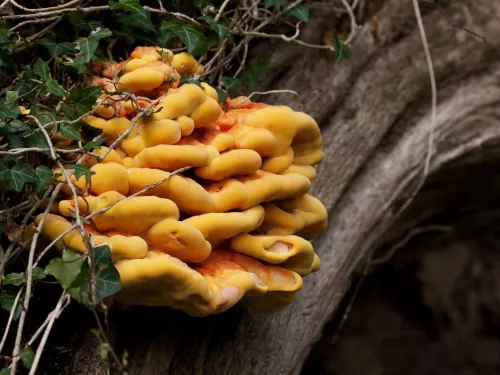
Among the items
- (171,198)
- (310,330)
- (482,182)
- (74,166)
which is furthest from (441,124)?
(74,166)

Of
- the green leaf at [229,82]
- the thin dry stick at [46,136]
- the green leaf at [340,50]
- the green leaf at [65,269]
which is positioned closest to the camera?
the green leaf at [65,269]

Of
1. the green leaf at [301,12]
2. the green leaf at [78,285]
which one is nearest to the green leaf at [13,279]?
the green leaf at [78,285]

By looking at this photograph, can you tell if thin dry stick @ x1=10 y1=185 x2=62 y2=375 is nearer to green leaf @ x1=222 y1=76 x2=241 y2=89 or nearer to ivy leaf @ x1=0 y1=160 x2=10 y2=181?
ivy leaf @ x1=0 y1=160 x2=10 y2=181

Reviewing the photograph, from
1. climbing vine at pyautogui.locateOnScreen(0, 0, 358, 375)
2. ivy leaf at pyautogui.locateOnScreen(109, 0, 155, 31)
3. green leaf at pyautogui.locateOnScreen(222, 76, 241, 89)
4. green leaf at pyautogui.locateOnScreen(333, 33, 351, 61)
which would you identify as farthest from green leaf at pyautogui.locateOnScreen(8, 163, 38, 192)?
green leaf at pyautogui.locateOnScreen(333, 33, 351, 61)

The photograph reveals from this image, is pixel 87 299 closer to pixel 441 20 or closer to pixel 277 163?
pixel 277 163

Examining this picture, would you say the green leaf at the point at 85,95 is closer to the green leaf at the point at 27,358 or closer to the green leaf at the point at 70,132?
the green leaf at the point at 70,132

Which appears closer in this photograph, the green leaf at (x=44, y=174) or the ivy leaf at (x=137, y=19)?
Answer: the green leaf at (x=44, y=174)

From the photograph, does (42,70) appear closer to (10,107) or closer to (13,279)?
(10,107)
